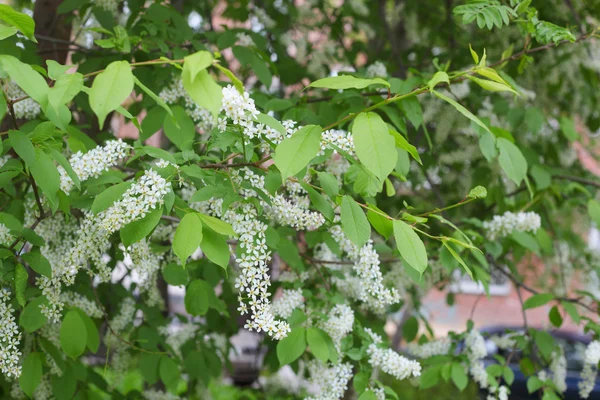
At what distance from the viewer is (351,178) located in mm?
2396

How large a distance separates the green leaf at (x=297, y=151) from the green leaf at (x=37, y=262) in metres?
0.99

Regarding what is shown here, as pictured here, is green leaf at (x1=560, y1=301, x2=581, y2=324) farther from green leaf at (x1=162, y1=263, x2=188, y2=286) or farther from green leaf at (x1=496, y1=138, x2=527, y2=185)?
green leaf at (x1=162, y1=263, x2=188, y2=286)

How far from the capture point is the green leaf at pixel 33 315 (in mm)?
2332

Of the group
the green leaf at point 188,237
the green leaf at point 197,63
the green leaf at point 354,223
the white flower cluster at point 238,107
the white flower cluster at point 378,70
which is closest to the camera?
the green leaf at point 197,63

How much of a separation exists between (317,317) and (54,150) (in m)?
1.22

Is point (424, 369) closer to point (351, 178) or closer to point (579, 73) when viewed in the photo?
point (351, 178)

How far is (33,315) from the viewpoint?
2.35 metres

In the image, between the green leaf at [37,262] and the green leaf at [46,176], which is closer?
the green leaf at [46,176]

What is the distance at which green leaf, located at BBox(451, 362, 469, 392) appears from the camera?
10.3 ft

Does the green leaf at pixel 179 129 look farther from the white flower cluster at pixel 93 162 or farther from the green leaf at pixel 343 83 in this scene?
the green leaf at pixel 343 83

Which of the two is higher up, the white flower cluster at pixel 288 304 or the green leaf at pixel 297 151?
the green leaf at pixel 297 151

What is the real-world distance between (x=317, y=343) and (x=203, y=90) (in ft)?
4.25

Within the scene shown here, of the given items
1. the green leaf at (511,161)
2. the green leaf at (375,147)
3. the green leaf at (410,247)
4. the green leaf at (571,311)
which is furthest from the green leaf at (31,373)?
the green leaf at (571,311)

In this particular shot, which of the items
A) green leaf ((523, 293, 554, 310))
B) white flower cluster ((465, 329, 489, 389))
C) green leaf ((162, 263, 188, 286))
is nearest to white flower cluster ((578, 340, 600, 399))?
green leaf ((523, 293, 554, 310))
